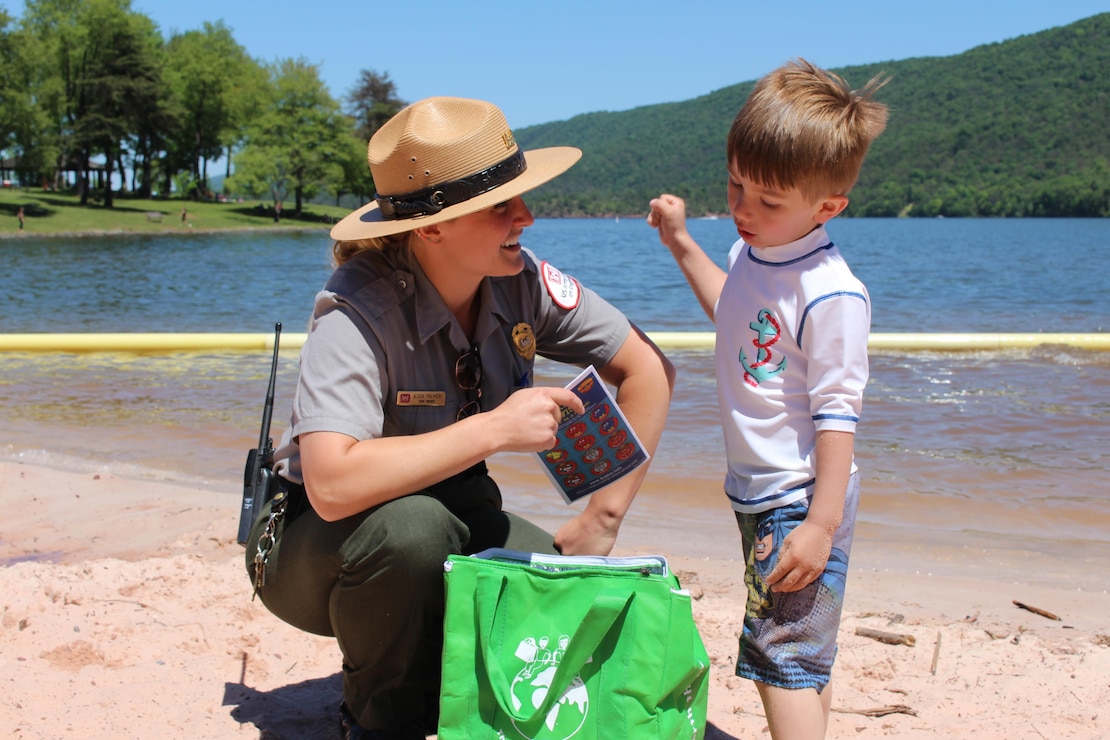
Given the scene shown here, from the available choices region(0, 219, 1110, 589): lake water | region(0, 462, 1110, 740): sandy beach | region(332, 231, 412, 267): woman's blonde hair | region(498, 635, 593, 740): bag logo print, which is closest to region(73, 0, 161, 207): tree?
A: region(0, 219, 1110, 589): lake water

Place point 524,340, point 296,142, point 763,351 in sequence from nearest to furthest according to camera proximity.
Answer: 1. point 763,351
2. point 524,340
3. point 296,142

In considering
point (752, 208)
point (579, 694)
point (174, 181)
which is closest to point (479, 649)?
point (579, 694)

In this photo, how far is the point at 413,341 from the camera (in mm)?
2066

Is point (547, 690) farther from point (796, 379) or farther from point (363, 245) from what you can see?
point (363, 245)

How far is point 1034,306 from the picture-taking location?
15.6 metres

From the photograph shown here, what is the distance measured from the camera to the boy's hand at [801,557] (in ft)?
5.98

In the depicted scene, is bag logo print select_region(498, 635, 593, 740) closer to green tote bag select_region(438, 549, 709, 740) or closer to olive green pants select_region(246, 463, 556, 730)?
green tote bag select_region(438, 549, 709, 740)

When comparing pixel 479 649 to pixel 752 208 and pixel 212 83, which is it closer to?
pixel 752 208

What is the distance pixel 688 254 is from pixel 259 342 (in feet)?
23.0

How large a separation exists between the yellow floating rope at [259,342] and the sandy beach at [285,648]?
5.15 meters

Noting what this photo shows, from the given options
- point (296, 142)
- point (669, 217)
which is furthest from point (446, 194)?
point (296, 142)

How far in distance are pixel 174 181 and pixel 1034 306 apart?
189ft

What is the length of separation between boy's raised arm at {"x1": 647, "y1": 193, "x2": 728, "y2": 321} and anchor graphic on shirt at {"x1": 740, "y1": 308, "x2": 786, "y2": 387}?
0.32 m

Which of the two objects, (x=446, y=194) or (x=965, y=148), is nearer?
(x=446, y=194)
